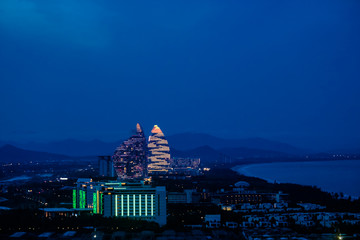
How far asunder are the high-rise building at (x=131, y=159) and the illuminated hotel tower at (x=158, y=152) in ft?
35.1

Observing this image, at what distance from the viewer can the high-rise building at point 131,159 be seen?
33.8m

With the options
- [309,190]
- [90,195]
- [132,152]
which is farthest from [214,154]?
[90,195]

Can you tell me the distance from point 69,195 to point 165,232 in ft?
37.6

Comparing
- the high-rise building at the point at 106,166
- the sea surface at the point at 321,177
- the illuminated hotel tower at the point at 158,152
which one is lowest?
the sea surface at the point at 321,177

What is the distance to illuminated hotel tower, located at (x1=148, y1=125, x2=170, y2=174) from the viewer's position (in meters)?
46.9

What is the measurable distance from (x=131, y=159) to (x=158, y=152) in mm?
13748

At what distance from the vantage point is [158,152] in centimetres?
4791

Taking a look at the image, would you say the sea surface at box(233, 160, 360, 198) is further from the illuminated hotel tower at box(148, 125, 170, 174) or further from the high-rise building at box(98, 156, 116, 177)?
the high-rise building at box(98, 156, 116, 177)

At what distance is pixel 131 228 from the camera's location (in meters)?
13.6

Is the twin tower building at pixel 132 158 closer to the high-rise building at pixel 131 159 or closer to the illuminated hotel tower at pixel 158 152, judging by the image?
the high-rise building at pixel 131 159

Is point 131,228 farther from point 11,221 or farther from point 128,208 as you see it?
point 11,221

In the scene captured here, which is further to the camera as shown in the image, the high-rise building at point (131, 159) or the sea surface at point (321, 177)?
the high-rise building at point (131, 159)

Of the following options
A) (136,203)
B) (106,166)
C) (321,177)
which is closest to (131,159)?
(106,166)

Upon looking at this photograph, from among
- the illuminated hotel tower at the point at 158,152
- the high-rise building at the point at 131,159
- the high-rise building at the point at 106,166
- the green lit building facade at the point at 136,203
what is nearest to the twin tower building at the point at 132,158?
the high-rise building at the point at 131,159
